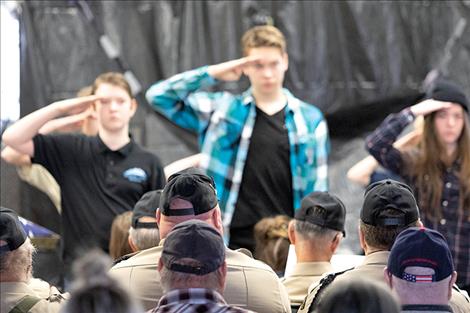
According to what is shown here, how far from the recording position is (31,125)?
5.91 m

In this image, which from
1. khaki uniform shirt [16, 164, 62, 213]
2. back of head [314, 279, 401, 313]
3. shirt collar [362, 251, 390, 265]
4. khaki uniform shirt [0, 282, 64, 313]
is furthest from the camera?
khaki uniform shirt [16, 164, 62, 213]

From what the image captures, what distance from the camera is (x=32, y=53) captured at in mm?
6773

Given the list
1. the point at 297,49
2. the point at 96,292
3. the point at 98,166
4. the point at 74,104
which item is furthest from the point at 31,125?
the point at 96,292

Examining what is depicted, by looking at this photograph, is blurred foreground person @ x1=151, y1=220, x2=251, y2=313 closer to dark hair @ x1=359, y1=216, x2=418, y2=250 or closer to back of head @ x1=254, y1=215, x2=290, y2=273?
dark hair @ x1=359, y1=216, x2=418, y2=250

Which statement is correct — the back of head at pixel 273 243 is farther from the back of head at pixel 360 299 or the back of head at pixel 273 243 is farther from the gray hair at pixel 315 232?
the back of head at pixel 360 299

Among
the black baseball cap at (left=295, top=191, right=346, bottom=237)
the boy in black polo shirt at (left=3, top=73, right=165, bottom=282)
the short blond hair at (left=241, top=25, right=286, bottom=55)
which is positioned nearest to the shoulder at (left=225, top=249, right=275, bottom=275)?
the black baseball cap at (left=295, top=191, right=346, bottom=237)

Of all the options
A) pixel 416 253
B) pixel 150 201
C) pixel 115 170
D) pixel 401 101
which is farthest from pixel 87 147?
pixel 416 253

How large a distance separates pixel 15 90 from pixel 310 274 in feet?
9.78

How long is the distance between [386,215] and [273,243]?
4.31ft

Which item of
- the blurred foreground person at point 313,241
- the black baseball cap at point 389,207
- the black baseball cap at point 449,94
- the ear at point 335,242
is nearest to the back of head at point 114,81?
the black baseball cap at point 449,94

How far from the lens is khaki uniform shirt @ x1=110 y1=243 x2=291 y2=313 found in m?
3.78

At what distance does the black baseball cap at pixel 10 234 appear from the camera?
3.70m

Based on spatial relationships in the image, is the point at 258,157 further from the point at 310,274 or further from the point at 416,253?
the point at 416,253

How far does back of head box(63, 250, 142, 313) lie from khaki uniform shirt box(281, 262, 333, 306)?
205cm
